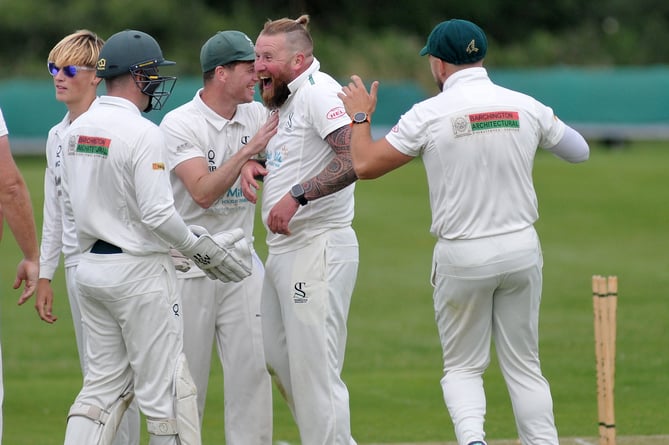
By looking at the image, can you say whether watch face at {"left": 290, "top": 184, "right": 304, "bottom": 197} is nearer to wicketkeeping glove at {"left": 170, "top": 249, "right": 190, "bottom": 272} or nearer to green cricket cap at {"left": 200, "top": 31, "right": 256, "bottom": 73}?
wicketkeeping glove at {"left": 170, "top": 249, "right": 190, "bottom": 272}

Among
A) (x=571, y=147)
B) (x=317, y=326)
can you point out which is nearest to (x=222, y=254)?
(x=317, y=326)

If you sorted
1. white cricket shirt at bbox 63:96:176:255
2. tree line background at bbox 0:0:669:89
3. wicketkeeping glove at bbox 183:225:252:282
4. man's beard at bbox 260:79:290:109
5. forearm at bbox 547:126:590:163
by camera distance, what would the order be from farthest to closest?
1. tree line background at bbox 0:0:669:89
2. man's beard at bbox 260:79:290:109
3. forearm at bbox 547:126:590:163
4. wicketkeeping glove at bbox 183:225:252:282
5. white cricket shirt at bbox 63:96:176:255

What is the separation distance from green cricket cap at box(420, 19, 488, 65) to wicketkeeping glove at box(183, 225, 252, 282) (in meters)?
1.42

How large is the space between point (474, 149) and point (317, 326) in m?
1.33

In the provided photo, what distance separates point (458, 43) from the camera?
6266 mm

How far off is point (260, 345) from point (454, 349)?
1.26m

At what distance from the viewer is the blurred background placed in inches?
1430

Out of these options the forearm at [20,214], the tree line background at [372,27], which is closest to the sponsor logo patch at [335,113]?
the forearm at [20,214]

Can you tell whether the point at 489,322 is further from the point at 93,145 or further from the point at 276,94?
the point at 93,145

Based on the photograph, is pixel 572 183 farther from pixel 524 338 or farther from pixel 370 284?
pixel 524 338

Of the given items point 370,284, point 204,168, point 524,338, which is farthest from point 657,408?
point 370,284

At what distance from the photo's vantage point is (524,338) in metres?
6.40

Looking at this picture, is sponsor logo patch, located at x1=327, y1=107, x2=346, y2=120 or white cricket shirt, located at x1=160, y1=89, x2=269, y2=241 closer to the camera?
sponsor logo patch, located at x1=327, y1=107, x2=346, y2=120

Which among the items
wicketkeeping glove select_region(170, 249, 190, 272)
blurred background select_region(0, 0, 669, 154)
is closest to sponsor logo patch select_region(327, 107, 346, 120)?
wicketkeeping glove select_region(170, 249, 190, 272)
